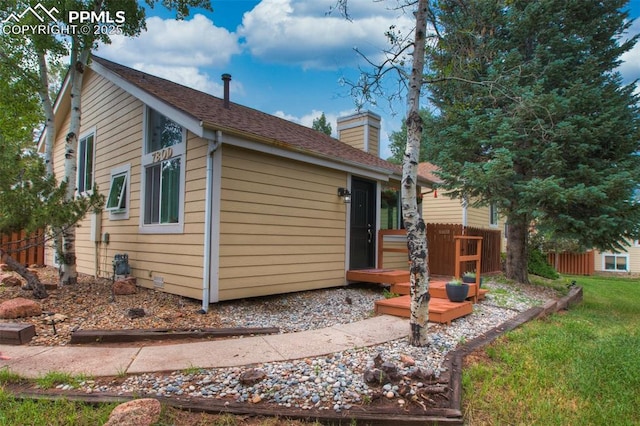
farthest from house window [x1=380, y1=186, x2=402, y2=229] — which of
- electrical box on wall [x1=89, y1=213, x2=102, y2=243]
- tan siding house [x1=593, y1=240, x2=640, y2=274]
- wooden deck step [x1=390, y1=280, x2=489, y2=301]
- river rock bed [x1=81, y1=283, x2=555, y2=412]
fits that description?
tan siding house [x1=593, y1=240, x2=640, y2=274]

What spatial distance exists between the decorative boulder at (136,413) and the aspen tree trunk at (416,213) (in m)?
2.48

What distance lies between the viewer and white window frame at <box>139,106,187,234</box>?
570cm

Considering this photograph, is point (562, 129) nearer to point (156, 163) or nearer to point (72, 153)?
point (156, 163)

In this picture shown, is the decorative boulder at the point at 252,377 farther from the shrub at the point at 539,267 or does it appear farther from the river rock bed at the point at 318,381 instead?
the shrub at the point at 539,267

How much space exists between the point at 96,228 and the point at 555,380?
8.48m

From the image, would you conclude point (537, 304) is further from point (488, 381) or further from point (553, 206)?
point (488, 381)

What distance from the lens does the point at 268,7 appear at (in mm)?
8289

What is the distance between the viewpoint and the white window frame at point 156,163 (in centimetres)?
570

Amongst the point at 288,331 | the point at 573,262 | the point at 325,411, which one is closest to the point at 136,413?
the point at 325,411

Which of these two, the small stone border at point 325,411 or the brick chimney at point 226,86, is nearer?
the small stone border at point 325,411

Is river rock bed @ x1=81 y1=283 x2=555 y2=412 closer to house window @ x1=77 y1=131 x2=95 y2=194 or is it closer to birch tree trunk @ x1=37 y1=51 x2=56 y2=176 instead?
birch tree trunk @ x1=37 y1=51 x2=56 y2=176

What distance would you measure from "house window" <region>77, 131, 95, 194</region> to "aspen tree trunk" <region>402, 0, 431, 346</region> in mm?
7884

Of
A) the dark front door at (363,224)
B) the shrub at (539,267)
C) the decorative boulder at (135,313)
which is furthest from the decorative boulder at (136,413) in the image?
the shrub at (539,267)

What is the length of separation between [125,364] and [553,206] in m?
8.00
